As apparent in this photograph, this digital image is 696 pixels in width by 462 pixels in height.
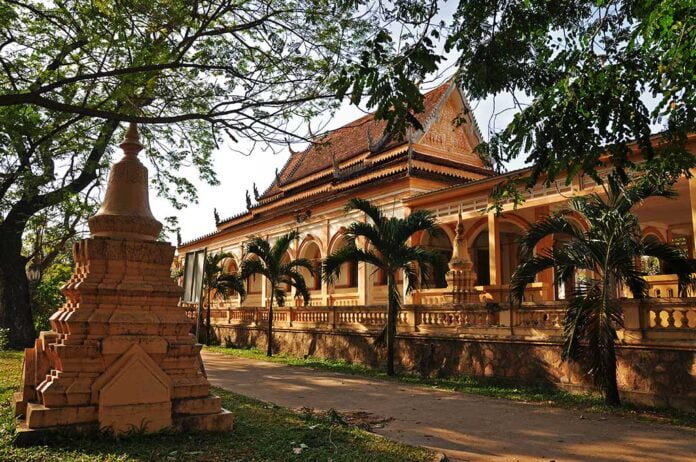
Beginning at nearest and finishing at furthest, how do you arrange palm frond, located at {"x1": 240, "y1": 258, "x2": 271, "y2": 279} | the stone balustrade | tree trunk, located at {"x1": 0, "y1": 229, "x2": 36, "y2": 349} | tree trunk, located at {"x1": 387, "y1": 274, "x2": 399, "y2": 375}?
the stone balustrade → tree trunk, located at {"x1": 387, "y1": 274, "x2": 399, "y2": 375} → tree trunk, located at {"x1": 0, "y1": 229, "x2": 36, "y2": 349} → palm frond, located at {"x1": 240, "y1": 258, "x2": 271, "y2": 279}

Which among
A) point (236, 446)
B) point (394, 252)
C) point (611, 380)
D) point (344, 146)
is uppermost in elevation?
point (344, 146)

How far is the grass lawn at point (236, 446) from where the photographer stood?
4574 millimetres

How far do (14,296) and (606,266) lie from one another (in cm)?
1503

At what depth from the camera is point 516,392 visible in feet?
31.8

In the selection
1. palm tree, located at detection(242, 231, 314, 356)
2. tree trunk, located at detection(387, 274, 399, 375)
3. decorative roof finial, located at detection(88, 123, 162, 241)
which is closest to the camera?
decorative roof finial, located at detection(88, 123, 162, 241)

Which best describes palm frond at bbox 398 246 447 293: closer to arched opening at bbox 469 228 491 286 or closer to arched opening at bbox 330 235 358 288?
arched opening at bbox 469 228 491 286

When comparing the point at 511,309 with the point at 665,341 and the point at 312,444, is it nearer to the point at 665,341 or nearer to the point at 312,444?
the point at 665,341

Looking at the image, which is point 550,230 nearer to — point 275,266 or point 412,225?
point 412,225

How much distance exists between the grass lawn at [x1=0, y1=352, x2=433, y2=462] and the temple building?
25.2 ft

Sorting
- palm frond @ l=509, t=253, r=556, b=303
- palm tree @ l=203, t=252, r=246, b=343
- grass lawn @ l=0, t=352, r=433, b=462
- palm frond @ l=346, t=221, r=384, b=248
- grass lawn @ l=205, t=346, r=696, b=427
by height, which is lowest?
grass lawn @ l=205, t=346, r=696, b=427

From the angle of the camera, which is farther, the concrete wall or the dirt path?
the concrete wall

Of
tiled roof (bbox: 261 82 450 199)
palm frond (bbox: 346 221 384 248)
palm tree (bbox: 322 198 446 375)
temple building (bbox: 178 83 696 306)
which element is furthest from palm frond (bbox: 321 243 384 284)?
tiled roof (bbox: 261 82 450 199)

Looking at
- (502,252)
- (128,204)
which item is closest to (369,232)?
(128,204)

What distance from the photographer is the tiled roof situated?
20663mm
